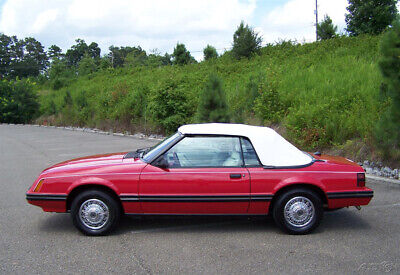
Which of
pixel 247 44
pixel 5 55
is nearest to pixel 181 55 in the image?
pixel 247 44

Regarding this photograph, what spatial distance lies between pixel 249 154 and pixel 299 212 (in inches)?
38.2

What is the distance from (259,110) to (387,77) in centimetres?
542

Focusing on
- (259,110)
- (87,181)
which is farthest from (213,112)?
(87,181)

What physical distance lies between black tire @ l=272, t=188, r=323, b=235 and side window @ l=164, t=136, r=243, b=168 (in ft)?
2.39

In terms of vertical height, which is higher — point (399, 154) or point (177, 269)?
point (399, 154)

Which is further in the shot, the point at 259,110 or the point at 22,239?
the point at 259,110

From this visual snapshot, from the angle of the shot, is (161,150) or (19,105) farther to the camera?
(19,105)

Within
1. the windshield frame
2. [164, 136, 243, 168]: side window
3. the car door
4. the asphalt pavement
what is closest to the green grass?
the asphalt pavement

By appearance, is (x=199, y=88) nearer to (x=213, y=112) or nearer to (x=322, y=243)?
(x=213, y=112)

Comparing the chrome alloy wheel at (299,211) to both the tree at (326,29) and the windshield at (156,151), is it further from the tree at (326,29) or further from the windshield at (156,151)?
the tree at (326,29)

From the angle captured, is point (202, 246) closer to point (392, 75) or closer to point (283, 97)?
point (392, 75)

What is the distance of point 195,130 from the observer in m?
4.93

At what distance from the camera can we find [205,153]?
4.79 meters

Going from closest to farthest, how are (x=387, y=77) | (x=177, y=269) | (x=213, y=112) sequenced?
(x=177, y=269) < (x=387, y=77) < (x=213, y=112)
